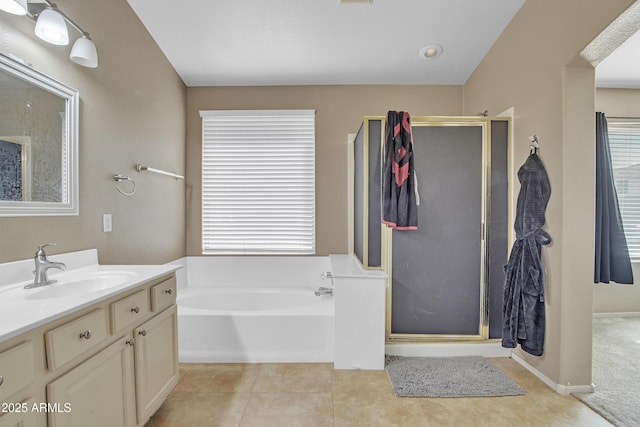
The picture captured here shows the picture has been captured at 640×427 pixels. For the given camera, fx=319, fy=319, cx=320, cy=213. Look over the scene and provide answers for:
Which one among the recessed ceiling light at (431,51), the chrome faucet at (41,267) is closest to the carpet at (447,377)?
the chrome faucet at (41,267)

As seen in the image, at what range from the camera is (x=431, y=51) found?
2.83 m

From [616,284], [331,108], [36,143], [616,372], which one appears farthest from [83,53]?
[616,284]

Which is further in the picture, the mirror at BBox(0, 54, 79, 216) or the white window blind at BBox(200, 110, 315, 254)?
the white window blind at BBox(200, 110, 315, 254)

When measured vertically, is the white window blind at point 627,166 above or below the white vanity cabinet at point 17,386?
above

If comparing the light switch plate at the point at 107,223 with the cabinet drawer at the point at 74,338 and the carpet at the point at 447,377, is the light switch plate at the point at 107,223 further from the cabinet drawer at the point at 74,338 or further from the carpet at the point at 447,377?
the carpet at the point at 447,377

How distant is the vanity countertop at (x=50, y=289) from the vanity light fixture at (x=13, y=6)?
43.0 inches

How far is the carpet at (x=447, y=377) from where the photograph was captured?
2010mm

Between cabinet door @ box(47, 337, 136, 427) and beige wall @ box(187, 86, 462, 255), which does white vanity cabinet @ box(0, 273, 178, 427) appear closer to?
cabinet door @ box(47, 337, 136, 427)

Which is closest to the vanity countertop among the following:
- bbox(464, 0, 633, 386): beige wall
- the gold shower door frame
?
the gold shower door frame

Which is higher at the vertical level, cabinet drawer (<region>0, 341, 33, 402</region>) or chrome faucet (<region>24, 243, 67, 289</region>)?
chrome faucet (<region>24, 243, 67, 289</region>)

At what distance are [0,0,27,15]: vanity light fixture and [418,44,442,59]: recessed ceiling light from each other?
2.67 m

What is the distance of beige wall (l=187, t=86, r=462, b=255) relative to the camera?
3.33m

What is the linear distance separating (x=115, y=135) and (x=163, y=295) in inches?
49.4

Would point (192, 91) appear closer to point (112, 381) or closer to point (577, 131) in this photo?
point (112, 381)
